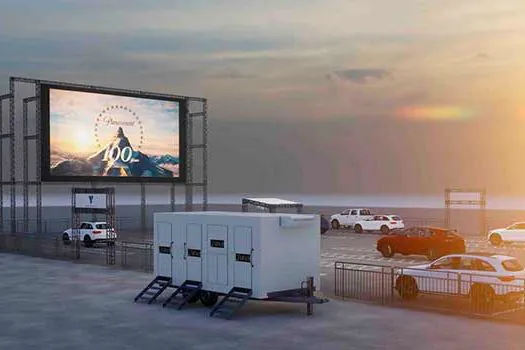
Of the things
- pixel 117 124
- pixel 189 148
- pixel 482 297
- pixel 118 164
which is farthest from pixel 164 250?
pixel 189 148

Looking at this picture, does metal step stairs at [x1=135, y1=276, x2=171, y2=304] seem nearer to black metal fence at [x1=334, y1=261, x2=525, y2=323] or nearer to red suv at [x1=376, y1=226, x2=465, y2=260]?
black metal fence at [x1=334, y1=261, x2=525, y2=323]

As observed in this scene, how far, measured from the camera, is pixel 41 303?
2277 centimetres

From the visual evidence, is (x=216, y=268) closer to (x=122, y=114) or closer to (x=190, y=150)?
(x=122, y=114)

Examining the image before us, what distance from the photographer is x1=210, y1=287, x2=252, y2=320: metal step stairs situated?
19752 millimetres

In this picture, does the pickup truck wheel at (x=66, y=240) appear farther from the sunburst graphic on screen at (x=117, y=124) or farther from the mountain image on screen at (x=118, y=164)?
the sunburst graphic on screen at (x=117, y=124)

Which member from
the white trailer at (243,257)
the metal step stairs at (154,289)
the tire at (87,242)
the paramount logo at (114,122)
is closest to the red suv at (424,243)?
the white trailer at (243,257)

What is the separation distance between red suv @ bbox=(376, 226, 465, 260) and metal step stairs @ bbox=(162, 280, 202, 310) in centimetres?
1606

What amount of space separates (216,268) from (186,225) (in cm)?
195

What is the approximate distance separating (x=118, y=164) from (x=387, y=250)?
2165 centimetres

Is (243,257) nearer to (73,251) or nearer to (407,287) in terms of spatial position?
(407,287)

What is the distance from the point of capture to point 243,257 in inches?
803

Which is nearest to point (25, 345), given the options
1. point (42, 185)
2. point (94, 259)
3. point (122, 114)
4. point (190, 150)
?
point (94, 259)

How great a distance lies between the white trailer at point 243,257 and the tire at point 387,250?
15.1 metres

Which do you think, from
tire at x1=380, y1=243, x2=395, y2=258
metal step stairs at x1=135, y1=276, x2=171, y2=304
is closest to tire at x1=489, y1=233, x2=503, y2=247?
tire at x1=380, y1=243, x2=395, y2=258
